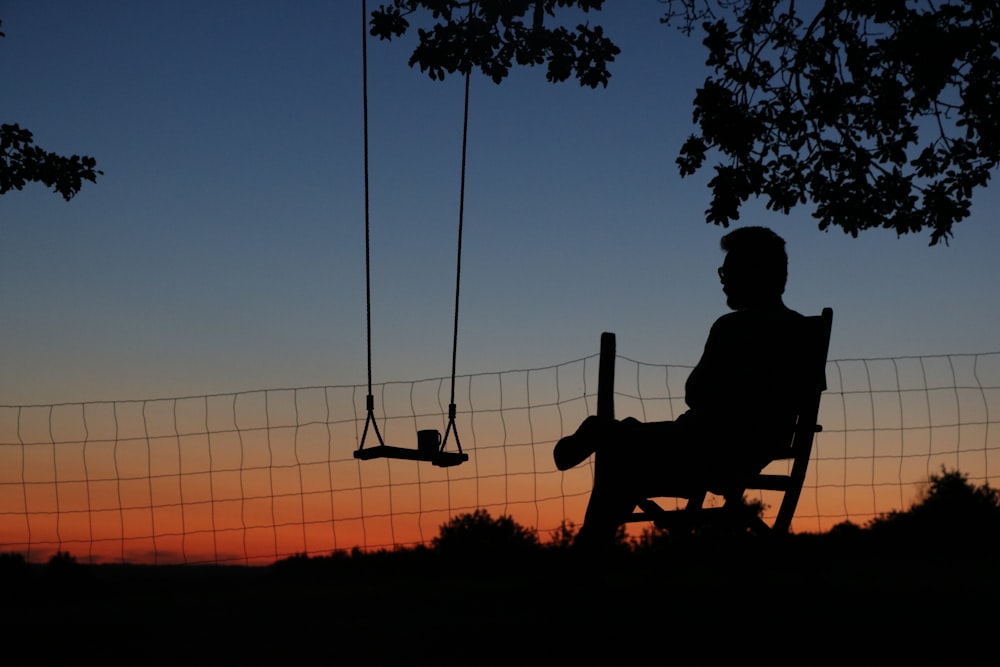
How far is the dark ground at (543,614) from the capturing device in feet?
13.8

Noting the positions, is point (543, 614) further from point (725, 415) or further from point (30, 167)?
point (30, 167)

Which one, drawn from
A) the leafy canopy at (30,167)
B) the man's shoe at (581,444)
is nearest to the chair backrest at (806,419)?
the man's shoe at (581,444)

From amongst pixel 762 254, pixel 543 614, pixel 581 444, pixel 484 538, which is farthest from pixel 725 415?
pixel 484 538

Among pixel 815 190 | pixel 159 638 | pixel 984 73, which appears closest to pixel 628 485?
pixel 159 638

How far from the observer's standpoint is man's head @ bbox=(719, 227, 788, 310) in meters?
4.34

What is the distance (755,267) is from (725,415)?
64cm

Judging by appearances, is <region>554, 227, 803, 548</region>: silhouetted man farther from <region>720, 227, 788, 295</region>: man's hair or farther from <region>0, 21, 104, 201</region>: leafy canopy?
<region>0, 21, 104, 201</region>: leafy canopy

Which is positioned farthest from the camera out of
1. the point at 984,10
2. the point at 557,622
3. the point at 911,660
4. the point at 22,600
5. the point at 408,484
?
the point at 408,484

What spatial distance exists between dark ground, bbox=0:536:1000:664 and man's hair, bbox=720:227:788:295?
1183 mm

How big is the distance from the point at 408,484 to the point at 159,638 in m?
3.50

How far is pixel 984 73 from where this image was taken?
800 centimetres

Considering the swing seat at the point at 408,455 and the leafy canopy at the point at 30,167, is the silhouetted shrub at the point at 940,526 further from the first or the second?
the leafy canopy at the point at 30,167

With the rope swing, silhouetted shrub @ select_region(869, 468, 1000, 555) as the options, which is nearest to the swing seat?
the rope swing

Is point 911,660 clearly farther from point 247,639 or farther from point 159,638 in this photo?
point 159,638
